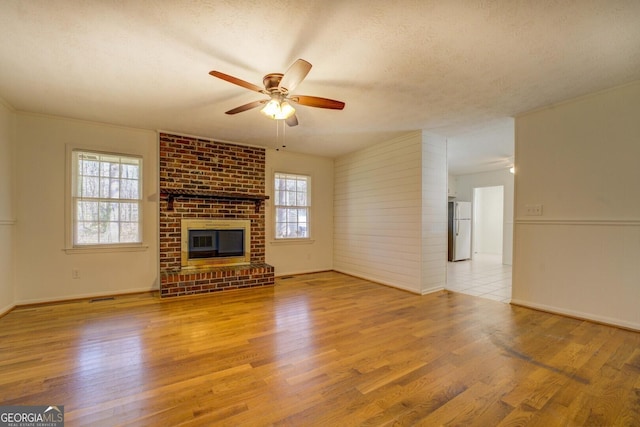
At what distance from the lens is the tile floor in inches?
173

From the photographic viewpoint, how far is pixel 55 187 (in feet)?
12.7

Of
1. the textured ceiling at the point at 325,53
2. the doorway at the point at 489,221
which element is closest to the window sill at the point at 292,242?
the textured ceiling at the point at 325,53

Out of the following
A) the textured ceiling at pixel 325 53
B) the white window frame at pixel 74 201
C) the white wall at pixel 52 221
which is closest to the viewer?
the textured ceiling at pixel 325 53

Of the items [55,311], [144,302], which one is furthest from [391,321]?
[55,311]

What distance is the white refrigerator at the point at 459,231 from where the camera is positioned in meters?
7.51

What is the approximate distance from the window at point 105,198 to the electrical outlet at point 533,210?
5.63m

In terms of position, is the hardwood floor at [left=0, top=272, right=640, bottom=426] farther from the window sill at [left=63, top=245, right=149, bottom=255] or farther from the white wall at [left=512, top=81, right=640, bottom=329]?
the window sill at [left=63, top=245, right=149, bottom=255]

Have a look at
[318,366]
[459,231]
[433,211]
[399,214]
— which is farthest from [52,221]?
[459,231]

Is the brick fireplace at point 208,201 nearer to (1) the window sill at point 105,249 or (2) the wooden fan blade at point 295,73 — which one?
(1) the window sill at point 105,249

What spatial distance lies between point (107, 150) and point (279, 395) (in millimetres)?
4318

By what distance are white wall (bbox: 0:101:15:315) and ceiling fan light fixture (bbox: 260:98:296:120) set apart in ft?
11.1

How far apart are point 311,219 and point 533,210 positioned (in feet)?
12.6

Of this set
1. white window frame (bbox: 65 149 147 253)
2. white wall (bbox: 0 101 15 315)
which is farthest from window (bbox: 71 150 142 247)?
white wall (bbox: 0 101 15 315)

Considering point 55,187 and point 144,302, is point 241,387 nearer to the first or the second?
point 144,302
